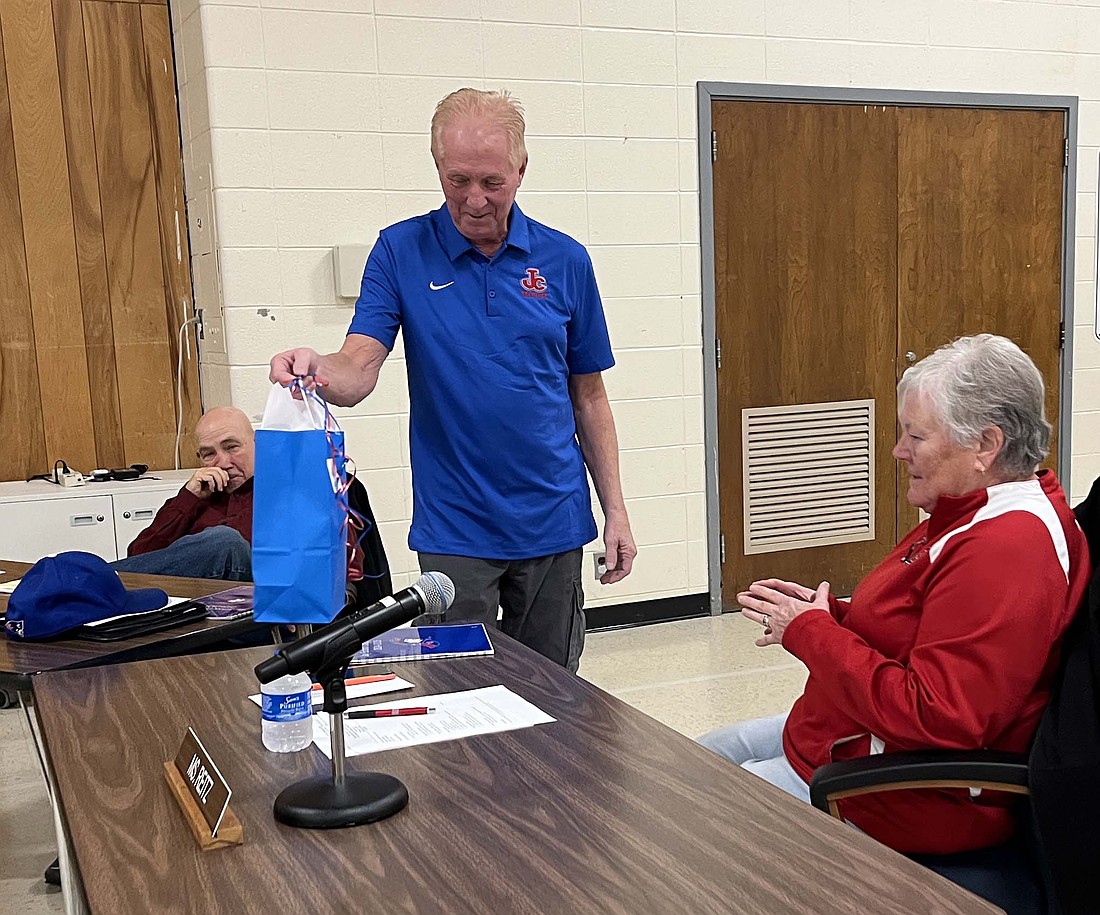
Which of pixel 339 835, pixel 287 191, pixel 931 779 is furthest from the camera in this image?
pixel 287 191

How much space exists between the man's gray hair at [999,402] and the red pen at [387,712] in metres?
0.89

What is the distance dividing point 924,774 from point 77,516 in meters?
3.17

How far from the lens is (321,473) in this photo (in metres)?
1.21

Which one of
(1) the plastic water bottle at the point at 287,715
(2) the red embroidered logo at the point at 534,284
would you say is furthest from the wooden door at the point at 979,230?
(1) the plastic water bottle at the point at 287,715

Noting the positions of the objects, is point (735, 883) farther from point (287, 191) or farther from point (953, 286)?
point (953, 286)

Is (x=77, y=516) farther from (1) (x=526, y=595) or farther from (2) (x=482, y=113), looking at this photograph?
(2) (x=482, y=113)

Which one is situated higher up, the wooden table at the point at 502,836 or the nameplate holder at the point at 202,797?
the nameplate holder at the point at 202,797

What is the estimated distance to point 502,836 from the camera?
4.07 ft

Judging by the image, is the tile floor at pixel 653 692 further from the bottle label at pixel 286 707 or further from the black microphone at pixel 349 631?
the black microphone at pixel 349 631

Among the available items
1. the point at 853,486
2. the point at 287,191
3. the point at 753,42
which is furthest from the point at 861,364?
the point at 287,191

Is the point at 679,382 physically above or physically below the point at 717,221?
below

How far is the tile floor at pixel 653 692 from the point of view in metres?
2.88

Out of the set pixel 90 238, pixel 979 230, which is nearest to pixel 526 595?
pixel 90 238

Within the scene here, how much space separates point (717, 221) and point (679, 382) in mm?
668
